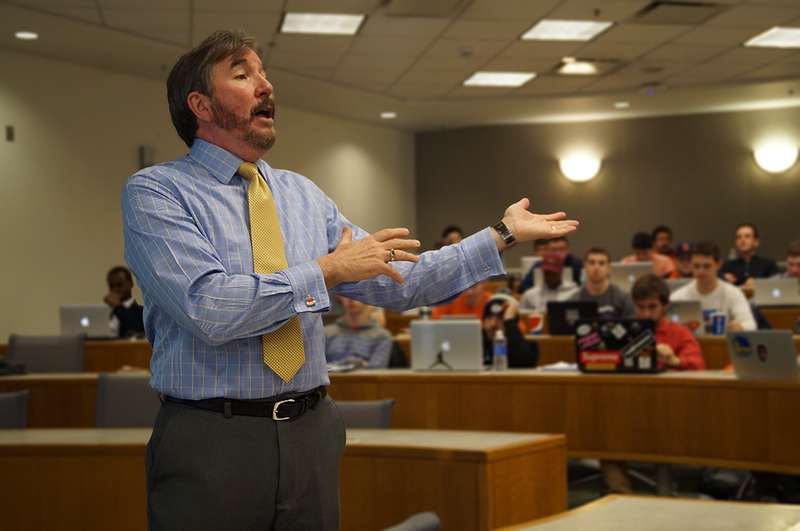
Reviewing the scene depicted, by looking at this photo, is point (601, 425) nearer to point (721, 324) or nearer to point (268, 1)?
point (721, 324)

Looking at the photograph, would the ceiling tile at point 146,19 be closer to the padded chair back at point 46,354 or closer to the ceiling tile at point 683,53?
the padded chair back at point 46,354

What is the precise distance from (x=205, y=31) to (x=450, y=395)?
13.5ft

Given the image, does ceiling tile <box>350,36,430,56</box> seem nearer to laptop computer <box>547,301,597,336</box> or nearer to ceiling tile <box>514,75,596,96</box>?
Result: ceiling tile <box>514,75,596,96</box>

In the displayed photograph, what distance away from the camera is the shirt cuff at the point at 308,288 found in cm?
122

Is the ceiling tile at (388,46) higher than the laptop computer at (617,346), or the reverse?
the ceiling tile at (388,46)

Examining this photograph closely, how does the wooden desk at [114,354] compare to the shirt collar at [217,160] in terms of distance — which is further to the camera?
the wooden desk at [114,354]

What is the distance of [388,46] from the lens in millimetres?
7418

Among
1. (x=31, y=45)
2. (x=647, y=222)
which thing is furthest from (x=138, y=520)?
(x=647, y=222)

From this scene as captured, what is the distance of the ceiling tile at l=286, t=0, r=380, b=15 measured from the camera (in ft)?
19.9

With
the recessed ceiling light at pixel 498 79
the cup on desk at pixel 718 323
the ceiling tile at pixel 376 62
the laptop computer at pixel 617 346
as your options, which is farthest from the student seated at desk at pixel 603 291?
the recessed ceiling light at pixel 498 79

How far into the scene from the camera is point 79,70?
7.70 meters

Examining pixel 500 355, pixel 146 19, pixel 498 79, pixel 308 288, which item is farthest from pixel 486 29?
pixel 308 288

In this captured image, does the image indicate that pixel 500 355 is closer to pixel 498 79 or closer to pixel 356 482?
pixel 356 482

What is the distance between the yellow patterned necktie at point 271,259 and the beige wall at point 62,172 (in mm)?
6658
